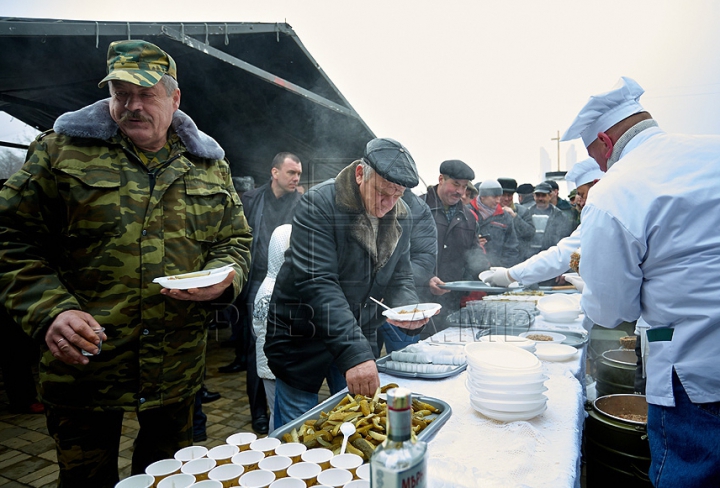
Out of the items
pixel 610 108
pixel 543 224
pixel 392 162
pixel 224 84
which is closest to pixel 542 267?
pixel 610 108

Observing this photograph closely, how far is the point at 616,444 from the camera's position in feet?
7.57

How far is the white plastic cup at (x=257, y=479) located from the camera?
1.01m

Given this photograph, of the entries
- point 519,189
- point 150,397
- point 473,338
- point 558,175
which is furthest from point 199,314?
point 558,175

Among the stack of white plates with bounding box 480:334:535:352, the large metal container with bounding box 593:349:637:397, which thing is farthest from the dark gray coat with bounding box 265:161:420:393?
the large metal container with bounding box 593:349:637:397

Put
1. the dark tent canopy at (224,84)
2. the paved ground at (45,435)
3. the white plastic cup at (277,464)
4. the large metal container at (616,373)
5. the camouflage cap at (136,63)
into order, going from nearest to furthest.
Answer: the white plastic cup at (277,464), the camouflage cap at (136,63), the large metal container at (616,373), the paved ground at (45,435), the dark tent canopy at (224,84)

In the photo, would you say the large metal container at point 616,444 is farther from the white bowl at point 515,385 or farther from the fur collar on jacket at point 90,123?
the fur collar on jacket at point 90,123

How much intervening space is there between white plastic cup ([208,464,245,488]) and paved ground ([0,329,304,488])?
96.6 inches

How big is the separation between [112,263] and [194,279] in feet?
1.19

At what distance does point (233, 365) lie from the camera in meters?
5.48

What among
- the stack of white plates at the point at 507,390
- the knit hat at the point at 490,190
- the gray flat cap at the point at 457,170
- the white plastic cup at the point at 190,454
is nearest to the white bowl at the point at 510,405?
the stack of white plates at the point at 507,390

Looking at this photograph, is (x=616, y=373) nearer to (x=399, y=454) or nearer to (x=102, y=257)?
(x=399, y=454)

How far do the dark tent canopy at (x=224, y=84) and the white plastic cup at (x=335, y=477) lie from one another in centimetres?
364

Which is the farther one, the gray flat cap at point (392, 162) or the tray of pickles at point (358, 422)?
the gray flat cap at point (392, 162)

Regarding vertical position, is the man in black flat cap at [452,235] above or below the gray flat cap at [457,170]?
below
